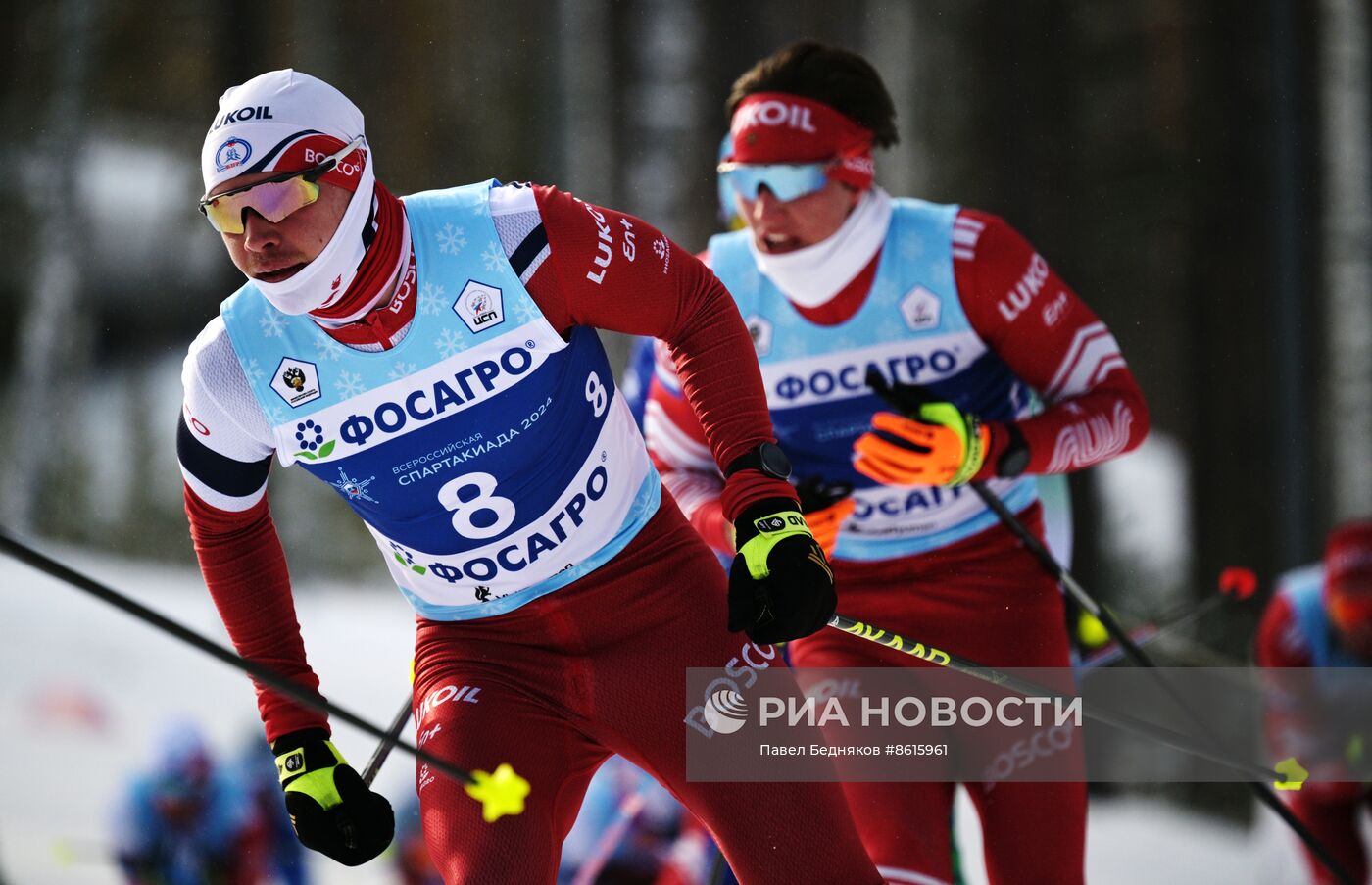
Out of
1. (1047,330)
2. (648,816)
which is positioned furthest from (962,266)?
(648,816)

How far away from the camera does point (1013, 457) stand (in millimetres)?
2939

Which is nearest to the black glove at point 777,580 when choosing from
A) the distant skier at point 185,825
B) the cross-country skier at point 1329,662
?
the cross-country skier at point 1329,662

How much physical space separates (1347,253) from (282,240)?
514cm

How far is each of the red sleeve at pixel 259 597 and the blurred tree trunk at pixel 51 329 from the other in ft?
16.1

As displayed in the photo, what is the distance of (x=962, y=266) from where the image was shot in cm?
297

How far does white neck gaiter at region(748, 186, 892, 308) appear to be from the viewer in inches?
119

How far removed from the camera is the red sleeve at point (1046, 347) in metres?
2.94

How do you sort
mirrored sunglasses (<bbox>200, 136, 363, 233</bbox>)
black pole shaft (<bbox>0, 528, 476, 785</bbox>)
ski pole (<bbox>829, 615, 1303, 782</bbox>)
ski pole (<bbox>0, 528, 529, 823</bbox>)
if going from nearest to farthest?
black pole shaft (<bbox>0, 528, 476, 785</bbox>)
ski pole (<bbox>0, 528, 529, 823</bbox>)
mirrored sunglasses (<bbox>200, 136, 363, 233</bbox>)
ski pole (<bbox>829, 615, 1303, 782</bbox>)

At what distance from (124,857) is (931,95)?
165 inches

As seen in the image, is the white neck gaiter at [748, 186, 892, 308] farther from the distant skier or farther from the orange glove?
the distant skier

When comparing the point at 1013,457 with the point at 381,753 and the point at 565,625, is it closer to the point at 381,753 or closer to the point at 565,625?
the point at 565,625

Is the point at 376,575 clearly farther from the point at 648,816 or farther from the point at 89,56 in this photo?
the point at 89,56

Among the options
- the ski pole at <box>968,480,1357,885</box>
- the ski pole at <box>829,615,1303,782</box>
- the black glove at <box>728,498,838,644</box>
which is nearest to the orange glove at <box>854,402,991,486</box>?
the ski pole at <box>968,480,1357,885</box>

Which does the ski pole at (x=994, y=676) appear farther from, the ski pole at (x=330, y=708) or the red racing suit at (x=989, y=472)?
the ski pole at (x=330, y=708)
